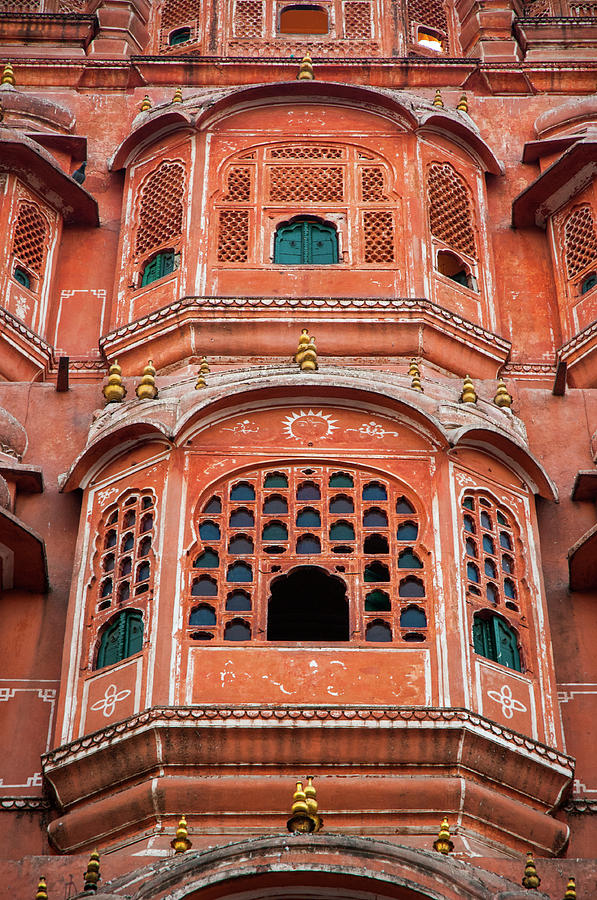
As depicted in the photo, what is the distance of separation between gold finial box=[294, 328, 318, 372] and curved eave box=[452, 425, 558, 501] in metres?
1.55

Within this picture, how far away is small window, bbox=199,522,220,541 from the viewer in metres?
17.6

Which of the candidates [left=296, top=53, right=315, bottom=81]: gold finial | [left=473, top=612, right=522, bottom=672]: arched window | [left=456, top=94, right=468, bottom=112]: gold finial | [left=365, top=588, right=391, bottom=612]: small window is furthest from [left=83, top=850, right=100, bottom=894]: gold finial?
[left=456, top=94, right=468, bottom=112]: gold finial

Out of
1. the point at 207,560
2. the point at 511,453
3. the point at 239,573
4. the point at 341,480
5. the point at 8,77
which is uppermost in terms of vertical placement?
the point at 8,77

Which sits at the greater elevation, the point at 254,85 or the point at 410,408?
the point at 254,85

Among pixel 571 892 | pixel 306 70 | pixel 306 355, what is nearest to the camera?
pixel 571 892

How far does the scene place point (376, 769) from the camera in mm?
15898

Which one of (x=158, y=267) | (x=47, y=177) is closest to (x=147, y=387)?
(x=158, y=267)

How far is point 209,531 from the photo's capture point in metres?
17.6

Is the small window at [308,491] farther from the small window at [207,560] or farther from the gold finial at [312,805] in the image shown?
the gold finial at [312,805]

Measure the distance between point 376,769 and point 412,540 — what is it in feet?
7.88

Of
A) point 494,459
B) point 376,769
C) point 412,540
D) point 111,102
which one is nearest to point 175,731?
point 376,769

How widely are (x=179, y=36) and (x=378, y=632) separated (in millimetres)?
11332

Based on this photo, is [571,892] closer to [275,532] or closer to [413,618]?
[413,618]

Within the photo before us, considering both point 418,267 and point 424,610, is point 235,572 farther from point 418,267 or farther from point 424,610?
point 418,267
